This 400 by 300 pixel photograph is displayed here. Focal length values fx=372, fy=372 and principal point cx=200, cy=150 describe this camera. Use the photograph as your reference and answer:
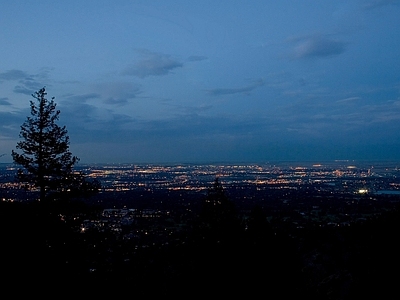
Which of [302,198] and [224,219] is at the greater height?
[224,219]

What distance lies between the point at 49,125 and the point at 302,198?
215ft

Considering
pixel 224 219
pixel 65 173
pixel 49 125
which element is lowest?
pixel 224 219

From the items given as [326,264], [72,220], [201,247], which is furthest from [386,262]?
[72,220]

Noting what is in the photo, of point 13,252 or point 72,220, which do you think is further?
point 72,220

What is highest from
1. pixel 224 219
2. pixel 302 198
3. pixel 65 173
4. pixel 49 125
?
pixel 49 125

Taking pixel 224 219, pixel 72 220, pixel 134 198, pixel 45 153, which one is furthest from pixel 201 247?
pixel 134 198

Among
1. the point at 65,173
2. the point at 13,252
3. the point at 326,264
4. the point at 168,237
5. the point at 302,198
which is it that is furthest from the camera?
the point at 302,198

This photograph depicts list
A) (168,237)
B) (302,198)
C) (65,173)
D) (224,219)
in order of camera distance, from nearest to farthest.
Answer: (65,173) < (224,219) < (168,237) < (302,198)

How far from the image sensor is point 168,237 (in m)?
35.9

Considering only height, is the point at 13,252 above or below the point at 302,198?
above

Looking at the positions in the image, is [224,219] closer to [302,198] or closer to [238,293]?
[238,293]

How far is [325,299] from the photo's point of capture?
1439 cm

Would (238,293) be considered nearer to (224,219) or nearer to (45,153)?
(224,219)

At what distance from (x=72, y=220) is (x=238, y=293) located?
19.8 feet
